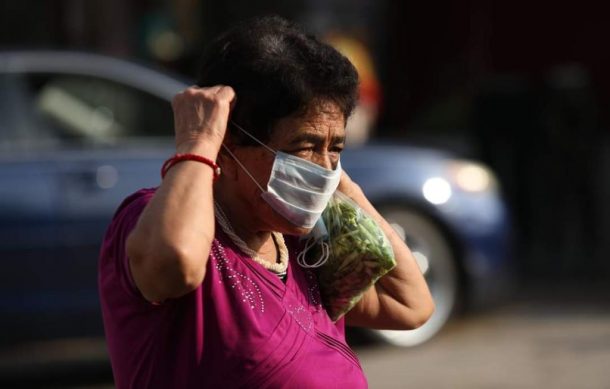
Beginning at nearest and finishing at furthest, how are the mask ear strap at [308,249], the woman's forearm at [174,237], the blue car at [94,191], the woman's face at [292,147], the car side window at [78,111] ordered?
the woman's forearm at [174,237]
the woman's face at [292,147]
the mask ear strap at [308,249]
the blue car at [94,191]
the car side window at [78,111]

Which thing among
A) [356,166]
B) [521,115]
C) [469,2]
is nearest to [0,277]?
[356,166]

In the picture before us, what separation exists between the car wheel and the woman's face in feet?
15.9

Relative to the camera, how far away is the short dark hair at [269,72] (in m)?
2.33

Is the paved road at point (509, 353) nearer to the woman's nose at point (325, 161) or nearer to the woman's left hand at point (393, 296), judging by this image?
the woman's left hand at point (393, 296)

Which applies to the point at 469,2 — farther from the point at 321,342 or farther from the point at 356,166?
the point at 321,342

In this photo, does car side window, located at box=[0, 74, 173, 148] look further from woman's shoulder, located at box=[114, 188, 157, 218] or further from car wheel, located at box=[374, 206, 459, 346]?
woman's shoulder, located at box=[114, 188, 157, 218]

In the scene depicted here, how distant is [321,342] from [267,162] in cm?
36

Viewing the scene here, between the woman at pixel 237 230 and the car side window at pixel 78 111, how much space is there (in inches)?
170

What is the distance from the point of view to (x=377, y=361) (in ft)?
23.0

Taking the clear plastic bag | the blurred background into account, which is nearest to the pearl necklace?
the clear plastic bag

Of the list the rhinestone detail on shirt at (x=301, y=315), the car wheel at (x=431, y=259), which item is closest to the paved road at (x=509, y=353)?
the car wheel at (x=431, y=259)

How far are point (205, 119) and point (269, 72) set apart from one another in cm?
15

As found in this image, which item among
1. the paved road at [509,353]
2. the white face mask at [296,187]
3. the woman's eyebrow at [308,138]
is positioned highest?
the woman's eyebrow at [308,138]

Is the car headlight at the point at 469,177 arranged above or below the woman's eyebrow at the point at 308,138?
below
